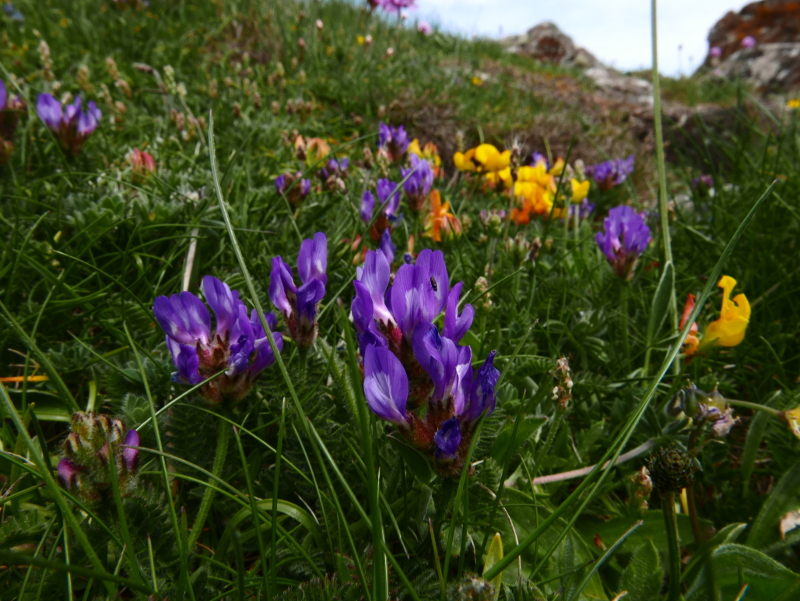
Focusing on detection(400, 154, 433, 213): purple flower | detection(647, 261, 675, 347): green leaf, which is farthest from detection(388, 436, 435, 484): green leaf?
detection(400, 154, 433, 213): purple flower

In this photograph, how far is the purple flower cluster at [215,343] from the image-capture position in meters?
0.89

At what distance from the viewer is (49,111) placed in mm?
1863

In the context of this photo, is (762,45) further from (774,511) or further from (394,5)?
(774,511)

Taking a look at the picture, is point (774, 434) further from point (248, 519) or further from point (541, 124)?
point (541, 124)

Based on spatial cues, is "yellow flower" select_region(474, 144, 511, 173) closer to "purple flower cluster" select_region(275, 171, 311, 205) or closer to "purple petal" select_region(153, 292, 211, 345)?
"purple flower cluster" select_region(275, 171, 311, 205)

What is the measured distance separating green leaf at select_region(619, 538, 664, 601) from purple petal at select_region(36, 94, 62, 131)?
7.57 ft

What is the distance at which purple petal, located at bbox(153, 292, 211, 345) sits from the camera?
900mm

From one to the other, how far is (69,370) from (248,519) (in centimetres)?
62

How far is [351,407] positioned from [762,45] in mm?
18567

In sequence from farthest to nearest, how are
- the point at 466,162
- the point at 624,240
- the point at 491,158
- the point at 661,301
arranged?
the point at 466,162 → the point at 491,158 → the point at 624,240 → the point at 661,301

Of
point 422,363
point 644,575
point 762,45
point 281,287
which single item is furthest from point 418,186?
point 762,45

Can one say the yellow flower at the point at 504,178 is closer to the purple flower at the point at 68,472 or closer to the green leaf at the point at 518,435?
the green leaf at the point at 518,435

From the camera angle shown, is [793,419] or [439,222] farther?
[439,222]

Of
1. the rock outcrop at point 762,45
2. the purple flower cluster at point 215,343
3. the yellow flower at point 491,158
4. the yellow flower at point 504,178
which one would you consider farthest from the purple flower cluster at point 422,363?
the rock outcrop at point 762,45
